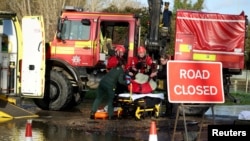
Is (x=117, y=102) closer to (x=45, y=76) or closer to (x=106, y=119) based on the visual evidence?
(x=106, y=119)

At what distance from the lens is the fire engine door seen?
49.9ft

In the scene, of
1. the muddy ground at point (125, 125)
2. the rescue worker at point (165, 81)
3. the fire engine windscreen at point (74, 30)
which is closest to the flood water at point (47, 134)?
the muddy ground at point (125, 125)

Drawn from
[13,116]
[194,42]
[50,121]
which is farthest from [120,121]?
[194,42]

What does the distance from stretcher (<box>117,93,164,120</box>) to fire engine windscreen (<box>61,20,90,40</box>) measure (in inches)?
103

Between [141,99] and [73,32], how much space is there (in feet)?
11.3

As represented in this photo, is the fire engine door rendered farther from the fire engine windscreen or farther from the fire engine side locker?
the fire engine windscreen

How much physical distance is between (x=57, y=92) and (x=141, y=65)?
2795 mm

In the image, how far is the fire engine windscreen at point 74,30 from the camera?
16469 millimetres

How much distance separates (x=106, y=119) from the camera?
14500mm

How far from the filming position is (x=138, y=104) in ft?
46.9

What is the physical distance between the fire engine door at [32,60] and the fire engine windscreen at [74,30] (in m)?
1.38

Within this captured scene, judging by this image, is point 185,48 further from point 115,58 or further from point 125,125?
point 125,125

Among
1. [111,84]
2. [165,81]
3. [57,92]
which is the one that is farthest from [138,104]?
[57,92]

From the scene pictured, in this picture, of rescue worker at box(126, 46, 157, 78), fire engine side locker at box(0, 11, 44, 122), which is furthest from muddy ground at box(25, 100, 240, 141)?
rescue worker at box(126, 46, 157, 78)
